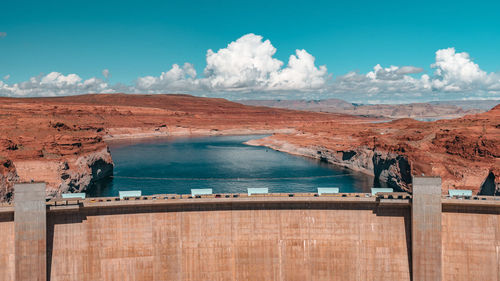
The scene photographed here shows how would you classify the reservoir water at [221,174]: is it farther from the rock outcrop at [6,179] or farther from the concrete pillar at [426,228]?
the concrete pillar at [426,228]

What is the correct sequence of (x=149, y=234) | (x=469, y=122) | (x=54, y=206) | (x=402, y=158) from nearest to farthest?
(x=54, y=206), (x=149, y=234), (x=402, y=158), (x=469, y=122)

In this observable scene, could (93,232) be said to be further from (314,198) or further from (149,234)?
(314,198)

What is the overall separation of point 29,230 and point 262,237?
2123cm

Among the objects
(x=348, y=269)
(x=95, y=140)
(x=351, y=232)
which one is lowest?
(x=348, y=269)

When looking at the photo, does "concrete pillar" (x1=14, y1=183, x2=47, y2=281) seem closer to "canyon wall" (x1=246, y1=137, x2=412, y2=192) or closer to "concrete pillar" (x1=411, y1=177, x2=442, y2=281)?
"concrete pillar" (x1=411, y1=177, x2=442, y2=281)

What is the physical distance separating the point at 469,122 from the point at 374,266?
83.6m

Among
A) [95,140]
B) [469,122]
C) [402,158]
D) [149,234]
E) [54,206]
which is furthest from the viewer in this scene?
[469,122]

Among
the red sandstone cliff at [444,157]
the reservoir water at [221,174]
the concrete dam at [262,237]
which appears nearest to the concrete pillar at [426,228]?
the concrete dam at [262,237]

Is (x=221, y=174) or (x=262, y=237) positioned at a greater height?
(x=221, y=174)

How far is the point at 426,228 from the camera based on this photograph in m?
38.1

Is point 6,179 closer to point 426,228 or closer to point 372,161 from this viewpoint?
point 426,228

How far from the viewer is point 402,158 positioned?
83125mm

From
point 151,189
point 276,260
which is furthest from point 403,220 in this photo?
point 151,189

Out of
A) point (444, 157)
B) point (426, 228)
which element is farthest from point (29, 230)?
point (444, 157)
